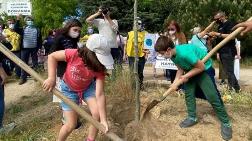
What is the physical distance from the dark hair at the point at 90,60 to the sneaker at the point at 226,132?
1564mm

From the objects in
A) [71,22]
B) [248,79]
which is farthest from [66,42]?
[248,79]

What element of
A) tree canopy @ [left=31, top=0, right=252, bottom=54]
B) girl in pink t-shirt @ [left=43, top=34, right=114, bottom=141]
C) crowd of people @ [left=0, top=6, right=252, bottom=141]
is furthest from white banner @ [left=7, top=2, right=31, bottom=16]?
girl in pink t-shirt @ [left=43, top=34, right=114, bottom=141]

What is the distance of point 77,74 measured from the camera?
16.1ft

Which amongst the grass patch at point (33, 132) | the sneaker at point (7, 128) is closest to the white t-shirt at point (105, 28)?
the grass patch at point (33, 132)

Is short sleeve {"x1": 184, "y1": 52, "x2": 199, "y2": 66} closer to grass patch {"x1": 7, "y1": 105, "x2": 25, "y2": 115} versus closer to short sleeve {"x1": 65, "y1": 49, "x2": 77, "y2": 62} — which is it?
short sleeve {"x1": 65, "y1": 49, "x2": 77, "y2": 62}

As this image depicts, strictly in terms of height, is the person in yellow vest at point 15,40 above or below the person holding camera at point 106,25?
below

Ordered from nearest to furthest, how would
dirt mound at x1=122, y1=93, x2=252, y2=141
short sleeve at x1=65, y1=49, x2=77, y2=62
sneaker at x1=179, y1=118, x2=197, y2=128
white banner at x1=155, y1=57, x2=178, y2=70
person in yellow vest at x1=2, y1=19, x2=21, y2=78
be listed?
short sleeve at x1=65, y1=49, x2=77, y2=62
dirt mound at x1=122, y1=93, x2=252, y2=141
sneaker at x1=179, y1=118, x2=197, y2=128
white banner at x1=155, y1=57, x2=178, y2=70
person in yellow vest at x1=2, y1=19, x2=21, y2=78

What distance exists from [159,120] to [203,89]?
676 millimetres

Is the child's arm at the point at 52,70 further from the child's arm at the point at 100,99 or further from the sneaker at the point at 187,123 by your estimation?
the sneaker at the point at 187,123

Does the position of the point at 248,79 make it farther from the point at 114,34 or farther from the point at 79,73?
the point at 79,73

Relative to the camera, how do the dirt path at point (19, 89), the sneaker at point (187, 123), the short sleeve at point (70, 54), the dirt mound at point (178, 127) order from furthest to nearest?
the dirt path at point (19, 89) → the sneaker at point (187, 123) → the dirt mound at point (178, 127) → the short sleeve at point (70, 54)

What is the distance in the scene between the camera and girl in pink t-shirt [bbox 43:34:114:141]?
4586 mm

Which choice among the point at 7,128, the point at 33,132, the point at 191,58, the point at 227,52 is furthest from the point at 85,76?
the point at 227,52

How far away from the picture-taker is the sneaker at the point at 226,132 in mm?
5301
